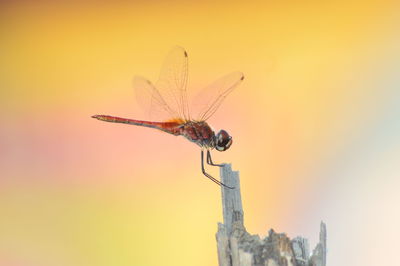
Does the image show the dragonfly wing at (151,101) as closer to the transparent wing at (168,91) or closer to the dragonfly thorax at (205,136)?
the transparent wing at (168,91)

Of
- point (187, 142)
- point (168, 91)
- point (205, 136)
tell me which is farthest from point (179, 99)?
point (187, 142)

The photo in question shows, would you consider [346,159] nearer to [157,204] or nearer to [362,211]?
[362,211]

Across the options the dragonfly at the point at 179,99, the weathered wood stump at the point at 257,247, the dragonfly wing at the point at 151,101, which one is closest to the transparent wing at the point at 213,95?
the dragonfly at the point at 179,99

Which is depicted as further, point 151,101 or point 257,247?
point 151,101

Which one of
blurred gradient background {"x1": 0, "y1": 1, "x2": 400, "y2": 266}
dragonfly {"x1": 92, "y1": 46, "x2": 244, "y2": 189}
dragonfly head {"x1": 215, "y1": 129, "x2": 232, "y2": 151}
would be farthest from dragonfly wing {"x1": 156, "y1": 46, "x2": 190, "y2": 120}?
blurred gradient background {"x1": 0, "y1": 1, "x2": 400, "y2": 266}

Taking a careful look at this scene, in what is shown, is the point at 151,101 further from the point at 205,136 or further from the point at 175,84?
the point at 205,136

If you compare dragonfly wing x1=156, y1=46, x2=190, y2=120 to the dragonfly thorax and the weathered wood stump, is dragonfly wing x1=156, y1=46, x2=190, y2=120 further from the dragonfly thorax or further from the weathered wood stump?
the weathered wood stump

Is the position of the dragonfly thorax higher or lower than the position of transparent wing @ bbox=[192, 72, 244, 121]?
lower

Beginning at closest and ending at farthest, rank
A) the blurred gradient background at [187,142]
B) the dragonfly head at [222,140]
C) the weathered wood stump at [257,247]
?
the weathered wood stump at [257,247]
the dragonfly head at [222,140]
the blurred gradient background at [187,142]
